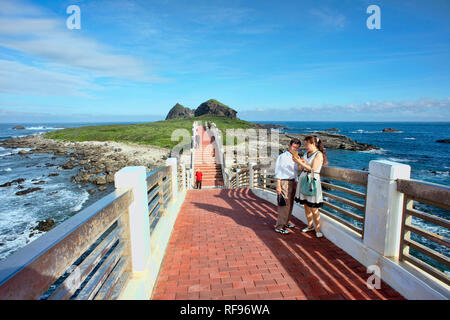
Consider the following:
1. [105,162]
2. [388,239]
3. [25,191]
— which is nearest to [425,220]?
[388,239]

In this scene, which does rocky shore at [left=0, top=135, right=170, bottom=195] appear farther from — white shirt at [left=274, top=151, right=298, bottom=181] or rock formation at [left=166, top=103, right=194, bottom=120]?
rock formation at [left=166, top=103, right=194, bottom=120]

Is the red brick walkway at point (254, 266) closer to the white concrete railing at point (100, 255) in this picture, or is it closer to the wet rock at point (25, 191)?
the white concrete railing at point (100, 255)

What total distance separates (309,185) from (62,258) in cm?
402

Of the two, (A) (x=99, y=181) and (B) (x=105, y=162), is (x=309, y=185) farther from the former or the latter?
(B) (x=105, y=162)

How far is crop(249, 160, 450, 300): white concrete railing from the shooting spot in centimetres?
299

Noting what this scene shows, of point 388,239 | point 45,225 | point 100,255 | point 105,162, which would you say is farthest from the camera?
point 105,162

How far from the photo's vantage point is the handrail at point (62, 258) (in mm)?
1190

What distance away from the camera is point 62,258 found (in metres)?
1.54

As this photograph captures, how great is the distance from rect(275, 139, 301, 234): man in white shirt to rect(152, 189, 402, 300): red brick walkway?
317mm

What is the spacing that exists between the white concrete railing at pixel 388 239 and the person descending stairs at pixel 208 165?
14.3 m

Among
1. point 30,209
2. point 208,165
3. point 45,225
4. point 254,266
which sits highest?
point 254,266

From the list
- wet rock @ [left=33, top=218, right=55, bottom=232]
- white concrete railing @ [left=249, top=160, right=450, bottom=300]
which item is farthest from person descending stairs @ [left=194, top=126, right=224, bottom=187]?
white concrete railing @ [left=249, top=160, right=450, bottom=300]
